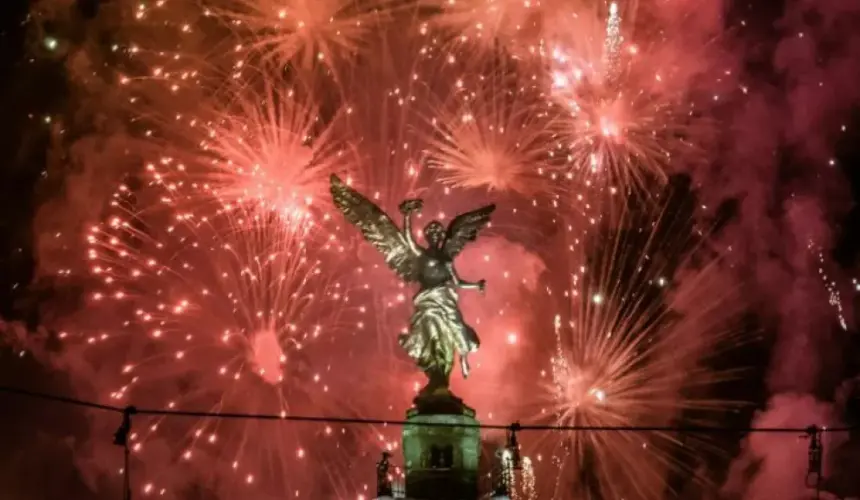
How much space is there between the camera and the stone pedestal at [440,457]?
23938mm

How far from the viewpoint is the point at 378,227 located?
23609 millimetres

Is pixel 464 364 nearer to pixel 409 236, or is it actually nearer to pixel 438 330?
pixel 438 330

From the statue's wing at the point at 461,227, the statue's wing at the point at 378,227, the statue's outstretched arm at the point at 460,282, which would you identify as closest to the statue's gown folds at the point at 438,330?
the statue's outstretched arm at the point at 460,282

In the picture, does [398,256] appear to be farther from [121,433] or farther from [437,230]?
[121,433]

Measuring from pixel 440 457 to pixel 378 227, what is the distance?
209 inches

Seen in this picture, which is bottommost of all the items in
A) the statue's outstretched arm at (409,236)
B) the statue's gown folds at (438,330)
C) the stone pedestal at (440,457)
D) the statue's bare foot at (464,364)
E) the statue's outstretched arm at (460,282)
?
the stone pedestal at (440,457)

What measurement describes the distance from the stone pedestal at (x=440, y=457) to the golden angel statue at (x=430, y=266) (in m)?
0.61

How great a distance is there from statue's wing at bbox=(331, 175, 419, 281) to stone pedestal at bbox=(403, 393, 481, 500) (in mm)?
2978

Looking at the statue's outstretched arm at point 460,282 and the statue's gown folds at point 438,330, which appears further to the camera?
the statue's gown folds at point 438,330

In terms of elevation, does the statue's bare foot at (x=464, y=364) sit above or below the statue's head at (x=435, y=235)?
below

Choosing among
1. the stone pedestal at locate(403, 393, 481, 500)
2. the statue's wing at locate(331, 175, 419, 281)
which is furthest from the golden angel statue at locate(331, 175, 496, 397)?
the stone pedestal at locate(403, 393, 481, 500)

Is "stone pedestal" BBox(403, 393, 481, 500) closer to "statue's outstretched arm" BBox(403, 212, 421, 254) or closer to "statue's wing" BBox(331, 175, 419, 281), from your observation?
"statue's wing" BBox(331, 175, 419, 281)

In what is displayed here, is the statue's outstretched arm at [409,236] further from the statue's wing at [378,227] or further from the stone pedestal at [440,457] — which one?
the stone pedestal at [440,457]

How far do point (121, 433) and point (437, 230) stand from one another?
9.99 metres
